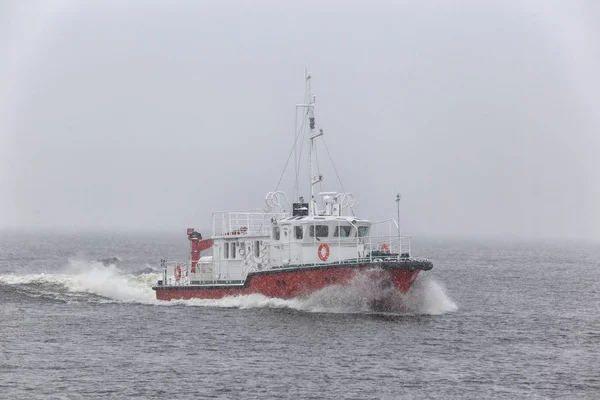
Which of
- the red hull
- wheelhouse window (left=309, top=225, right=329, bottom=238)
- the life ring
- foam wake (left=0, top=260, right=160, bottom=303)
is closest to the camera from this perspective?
the red hull

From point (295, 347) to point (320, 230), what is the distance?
35.2ft

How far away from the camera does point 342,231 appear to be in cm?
4509

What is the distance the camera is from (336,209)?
46.4 metres

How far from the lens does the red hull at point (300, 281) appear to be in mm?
41125

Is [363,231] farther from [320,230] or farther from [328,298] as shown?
[328,298]

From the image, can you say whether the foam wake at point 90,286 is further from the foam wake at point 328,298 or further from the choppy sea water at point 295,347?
the choppy sea water at point 295,347

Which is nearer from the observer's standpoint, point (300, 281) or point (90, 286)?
point (300, 281)

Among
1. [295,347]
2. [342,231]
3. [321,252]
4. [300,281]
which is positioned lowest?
[295,347]

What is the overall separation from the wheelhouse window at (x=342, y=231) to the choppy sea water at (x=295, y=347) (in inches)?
147

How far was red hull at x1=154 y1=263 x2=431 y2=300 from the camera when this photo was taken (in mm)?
41125

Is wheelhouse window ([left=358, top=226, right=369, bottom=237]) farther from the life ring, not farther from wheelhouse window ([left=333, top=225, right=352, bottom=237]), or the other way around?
the life ring

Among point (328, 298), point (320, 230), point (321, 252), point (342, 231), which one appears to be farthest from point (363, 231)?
point (328, 298)

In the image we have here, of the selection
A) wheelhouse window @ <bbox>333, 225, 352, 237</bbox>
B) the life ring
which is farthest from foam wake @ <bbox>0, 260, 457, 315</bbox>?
wheelhouse window @ <bbox>333, 225, 352, 237</bbox>

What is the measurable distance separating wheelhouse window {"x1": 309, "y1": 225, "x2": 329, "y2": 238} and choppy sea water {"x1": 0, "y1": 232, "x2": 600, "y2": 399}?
3521mm
